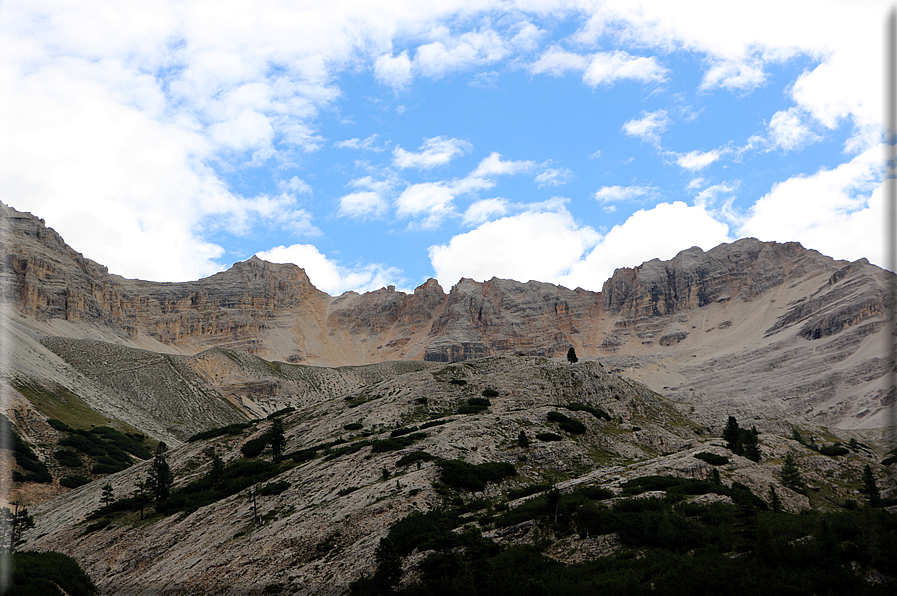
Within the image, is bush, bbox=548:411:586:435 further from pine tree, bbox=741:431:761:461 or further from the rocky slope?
pine tree, bbox=741:431:761:461

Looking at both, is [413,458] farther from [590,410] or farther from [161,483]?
[161,483]

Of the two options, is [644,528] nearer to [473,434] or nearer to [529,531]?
[529,531]

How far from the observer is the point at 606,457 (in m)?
51.5

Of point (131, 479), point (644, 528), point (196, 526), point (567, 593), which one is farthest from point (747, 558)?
point (131, 479)

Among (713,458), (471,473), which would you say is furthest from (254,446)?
(713,458)

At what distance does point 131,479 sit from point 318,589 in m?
49.9

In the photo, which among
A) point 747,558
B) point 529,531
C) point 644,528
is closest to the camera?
point 747,558

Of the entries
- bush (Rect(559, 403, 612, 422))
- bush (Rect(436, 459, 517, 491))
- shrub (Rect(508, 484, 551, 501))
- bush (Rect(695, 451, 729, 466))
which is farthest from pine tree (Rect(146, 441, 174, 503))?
bush (Rect(695, 451, 729, 466))

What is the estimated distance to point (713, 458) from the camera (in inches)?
1711

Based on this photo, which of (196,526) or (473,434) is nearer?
(196,526)

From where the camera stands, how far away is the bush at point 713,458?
141 ft

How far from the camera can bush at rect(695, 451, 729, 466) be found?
43.0m

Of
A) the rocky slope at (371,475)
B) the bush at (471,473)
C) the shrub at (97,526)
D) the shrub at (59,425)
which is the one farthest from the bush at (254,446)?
the shrub at (59,425)

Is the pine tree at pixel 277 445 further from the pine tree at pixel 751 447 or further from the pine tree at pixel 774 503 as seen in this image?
the pine tree at pixel 751 447
